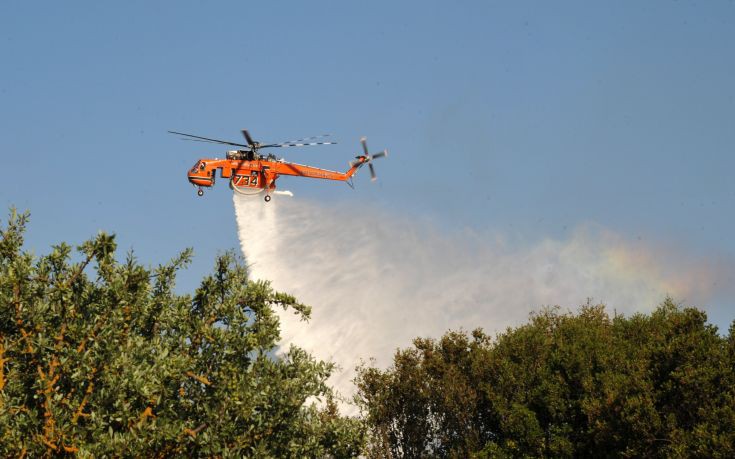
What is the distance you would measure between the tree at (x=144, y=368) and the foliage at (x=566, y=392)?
10112mm

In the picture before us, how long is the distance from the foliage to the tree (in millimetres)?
10112

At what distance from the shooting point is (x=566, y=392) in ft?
203

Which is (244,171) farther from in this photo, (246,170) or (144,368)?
(144,368)

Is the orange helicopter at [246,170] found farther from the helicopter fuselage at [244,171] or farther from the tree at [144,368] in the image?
the tree at [144,368]

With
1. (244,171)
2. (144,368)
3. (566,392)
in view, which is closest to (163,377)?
(144,368)

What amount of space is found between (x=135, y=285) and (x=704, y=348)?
32688mm

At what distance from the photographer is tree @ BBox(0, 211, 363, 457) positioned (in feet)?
94.3

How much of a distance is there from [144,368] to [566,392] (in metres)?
37.8

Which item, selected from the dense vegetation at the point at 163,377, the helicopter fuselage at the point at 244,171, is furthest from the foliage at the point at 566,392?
the helicopter fuselage at the point at 244,171

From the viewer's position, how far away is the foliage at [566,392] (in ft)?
168

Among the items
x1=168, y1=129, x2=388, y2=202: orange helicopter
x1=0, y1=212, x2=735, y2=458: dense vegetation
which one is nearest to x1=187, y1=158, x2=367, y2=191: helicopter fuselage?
x1=168, y1=129, x2=388, y2=202: orange helicopter

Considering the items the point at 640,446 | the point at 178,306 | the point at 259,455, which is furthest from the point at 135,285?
the point at 640,446

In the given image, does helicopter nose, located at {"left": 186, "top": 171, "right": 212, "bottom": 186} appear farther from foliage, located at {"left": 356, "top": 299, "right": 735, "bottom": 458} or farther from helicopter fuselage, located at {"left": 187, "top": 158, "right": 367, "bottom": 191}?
foliage, located at {"left": 356, "top": 299, "right": 735, "bottom": 458}

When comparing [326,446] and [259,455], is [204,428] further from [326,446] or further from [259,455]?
[326,446]
